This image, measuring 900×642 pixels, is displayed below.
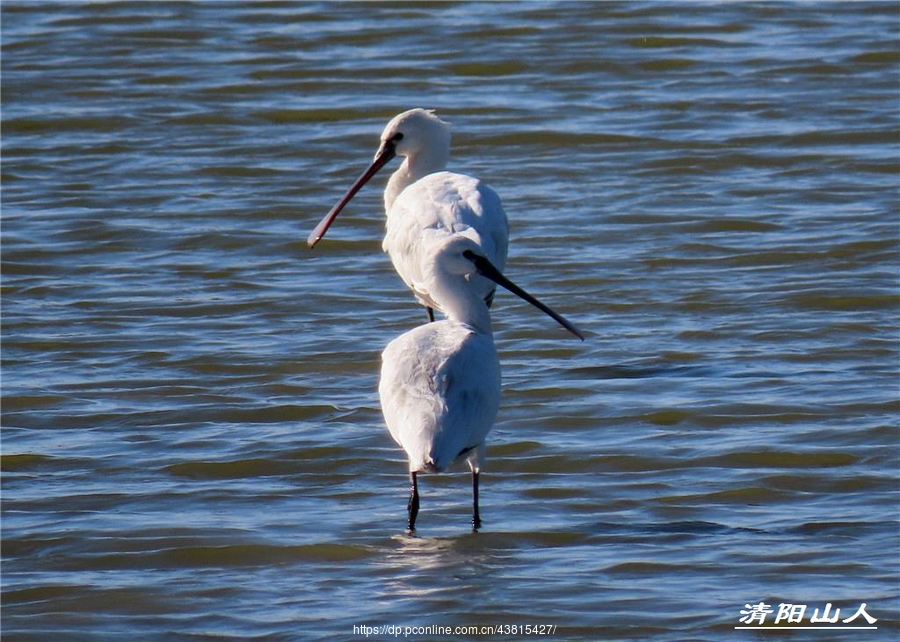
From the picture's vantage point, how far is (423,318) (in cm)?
859

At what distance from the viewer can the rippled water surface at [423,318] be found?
5.56 metres

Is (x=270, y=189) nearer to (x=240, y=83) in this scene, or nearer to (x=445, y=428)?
(x=240, y=83)

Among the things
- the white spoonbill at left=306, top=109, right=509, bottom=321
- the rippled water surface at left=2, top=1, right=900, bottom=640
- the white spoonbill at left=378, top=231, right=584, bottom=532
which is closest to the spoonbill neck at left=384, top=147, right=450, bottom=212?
the white spoonbill at left=306, top=109, right=509, bottom=321

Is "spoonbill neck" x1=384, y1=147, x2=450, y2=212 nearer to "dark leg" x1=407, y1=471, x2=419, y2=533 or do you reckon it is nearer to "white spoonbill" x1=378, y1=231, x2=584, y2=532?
"white spoonbill" x1=378, y1=231, x2=584, y2=532

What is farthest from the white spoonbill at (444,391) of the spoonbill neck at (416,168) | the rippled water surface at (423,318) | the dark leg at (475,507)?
the spoonbill neck at (416,168)

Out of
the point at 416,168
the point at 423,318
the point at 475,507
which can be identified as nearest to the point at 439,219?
the point at 423,318

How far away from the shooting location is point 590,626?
5.14 m

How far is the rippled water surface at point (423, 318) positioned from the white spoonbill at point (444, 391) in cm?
34

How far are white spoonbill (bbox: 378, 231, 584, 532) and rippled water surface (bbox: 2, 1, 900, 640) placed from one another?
→ 339 mm

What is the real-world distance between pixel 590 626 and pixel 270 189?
6.11 m

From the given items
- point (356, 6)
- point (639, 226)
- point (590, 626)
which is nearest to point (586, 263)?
point (639, 226)

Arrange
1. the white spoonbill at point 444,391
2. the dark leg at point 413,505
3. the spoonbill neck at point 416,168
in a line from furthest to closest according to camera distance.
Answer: the spoonbill neck at point 416,168 → the dark leg at point 413,505 → the white spoonbill at point 444,391

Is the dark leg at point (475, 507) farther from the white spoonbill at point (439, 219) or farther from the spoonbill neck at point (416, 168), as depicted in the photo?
the spoonbill neck at point (416, 168)

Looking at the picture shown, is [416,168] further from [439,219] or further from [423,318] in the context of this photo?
[439,219]
